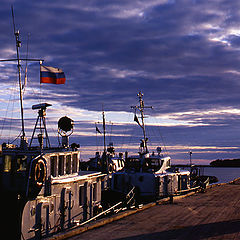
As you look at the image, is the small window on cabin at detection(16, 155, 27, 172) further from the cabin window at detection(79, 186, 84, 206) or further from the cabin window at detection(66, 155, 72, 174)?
the cabin window at detection(79, 186, 84, 206)

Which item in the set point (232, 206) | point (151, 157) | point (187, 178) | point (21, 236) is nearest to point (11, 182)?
point (21, 236)

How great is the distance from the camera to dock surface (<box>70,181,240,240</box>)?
56.4 ft

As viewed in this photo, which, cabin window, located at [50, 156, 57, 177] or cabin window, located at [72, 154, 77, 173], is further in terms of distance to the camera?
cabin window, located at [72, 154, 77, 173]

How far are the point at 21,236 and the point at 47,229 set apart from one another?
2.74 metres

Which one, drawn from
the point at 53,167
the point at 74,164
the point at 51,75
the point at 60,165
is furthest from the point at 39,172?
the point at 51,75

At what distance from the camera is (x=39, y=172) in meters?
19.4

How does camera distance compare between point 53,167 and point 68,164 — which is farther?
point 68,164

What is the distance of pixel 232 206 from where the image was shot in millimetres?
28500

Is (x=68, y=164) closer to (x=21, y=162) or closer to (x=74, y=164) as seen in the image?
(x=74, y=164)

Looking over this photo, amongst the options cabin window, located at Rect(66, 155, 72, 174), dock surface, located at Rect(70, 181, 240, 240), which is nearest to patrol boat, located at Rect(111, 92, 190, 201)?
dock surface, located at Rect(70, 181, 240, 240)

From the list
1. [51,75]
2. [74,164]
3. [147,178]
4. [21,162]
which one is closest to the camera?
[21,162]

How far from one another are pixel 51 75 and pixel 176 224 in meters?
14.2

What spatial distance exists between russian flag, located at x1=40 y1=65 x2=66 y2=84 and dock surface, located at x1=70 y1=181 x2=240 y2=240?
1159 centimetres

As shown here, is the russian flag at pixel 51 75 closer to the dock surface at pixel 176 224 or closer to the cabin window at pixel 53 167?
the cabin window at pixel 53 167
